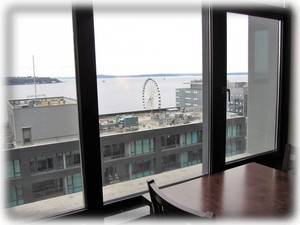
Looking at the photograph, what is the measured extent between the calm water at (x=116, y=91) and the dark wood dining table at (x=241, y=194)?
69 centimetres

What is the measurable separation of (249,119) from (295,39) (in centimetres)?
101

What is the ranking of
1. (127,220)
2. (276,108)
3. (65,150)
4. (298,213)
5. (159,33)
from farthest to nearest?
(276,108) → (159,33) → (127,220) → (65,150) → (298,213)

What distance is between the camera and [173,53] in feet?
6.55

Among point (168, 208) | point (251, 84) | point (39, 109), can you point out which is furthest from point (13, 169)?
point (251, 84)

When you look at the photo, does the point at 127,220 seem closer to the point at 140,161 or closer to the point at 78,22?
the point at 140,161

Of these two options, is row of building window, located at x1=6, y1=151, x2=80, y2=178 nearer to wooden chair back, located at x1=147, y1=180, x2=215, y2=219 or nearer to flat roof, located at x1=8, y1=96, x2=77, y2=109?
flat roof, located at x1=8, y1=96, x2=77, y2=109

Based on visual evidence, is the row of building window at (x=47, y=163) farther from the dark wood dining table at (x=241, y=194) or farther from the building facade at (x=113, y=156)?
the dark wood dining table at (x=241, y=194)

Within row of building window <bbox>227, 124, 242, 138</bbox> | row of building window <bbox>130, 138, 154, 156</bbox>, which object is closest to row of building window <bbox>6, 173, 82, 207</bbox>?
row of building window <bbox>130, 138, 154, 156</bbox>

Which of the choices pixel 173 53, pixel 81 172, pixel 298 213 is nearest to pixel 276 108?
pixel 173 53

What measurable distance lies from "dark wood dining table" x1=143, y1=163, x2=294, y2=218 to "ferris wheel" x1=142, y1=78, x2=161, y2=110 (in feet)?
2.26

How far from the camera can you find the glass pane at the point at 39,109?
1.47 m

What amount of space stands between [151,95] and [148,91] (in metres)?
0.04

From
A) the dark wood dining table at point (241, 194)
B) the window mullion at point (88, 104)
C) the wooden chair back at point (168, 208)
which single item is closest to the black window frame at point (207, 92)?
the window mullion at point (88, 104)

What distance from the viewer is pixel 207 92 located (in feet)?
7.20
